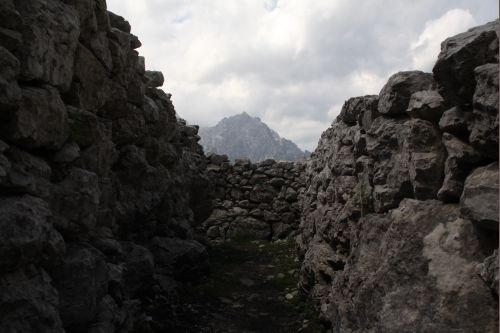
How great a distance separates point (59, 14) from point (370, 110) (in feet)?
23.0

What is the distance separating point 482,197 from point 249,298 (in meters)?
11.6

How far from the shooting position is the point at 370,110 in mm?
10242

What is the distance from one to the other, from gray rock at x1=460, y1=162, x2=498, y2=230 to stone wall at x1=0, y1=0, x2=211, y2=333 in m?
6.40

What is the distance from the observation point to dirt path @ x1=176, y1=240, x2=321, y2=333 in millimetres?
13068

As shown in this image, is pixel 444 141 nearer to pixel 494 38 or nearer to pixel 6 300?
pixel 494 38

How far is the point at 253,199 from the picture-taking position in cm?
3247

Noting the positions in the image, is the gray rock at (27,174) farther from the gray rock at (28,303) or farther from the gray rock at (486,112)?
the gray rock at (486,112)

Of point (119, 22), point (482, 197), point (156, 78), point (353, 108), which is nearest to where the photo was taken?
point (482, 197)

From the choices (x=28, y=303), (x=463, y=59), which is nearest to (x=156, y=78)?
(x=28, y=303)

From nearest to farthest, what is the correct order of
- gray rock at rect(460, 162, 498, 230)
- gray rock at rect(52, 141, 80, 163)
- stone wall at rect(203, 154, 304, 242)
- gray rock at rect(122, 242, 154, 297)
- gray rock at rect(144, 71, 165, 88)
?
gray rock at rect(460, 162, 498, 230), gray rock at rect(52, 141, 80, 163), gray rock at rect(122, 242, 154, 297), gray rock at rect(144, 71, 165, 88), stone wall at rect(203, 154, 304, 242)

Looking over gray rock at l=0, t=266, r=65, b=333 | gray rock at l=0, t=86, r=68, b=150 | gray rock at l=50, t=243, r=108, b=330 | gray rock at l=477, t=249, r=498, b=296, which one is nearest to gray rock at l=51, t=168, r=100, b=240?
gray rock at l=50, t=243, r=108, b=330

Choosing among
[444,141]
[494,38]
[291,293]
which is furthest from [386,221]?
[291,293]

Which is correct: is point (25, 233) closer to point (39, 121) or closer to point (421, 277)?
point (39, 121)

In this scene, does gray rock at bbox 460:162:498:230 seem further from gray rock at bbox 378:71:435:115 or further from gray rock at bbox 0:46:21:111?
gray rock at bbox 0:46:21:111
